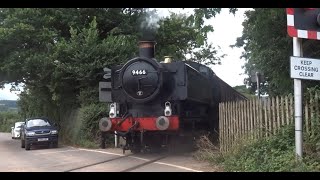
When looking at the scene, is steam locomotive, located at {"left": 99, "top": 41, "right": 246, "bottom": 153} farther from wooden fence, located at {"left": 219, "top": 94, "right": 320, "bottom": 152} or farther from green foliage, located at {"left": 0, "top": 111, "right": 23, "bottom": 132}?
green foliage, located at {"left": 0, "top": 111, "right": 23, "bottom": 132}

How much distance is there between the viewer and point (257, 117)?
10.9 m

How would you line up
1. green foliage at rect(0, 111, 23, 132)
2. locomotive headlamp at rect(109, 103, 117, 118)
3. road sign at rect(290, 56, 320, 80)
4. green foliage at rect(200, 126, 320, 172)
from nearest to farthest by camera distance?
green foliage at rect(200, 126, 320, 172) → road sign at rect(290, 56, 320, 80) → locomotive headlamp at rect(109, 103, 117, 118) → green foliage at rect(0, 111, 23, 132)

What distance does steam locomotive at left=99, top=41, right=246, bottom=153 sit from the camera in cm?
1336

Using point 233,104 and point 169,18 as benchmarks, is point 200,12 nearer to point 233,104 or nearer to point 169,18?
point 233,104

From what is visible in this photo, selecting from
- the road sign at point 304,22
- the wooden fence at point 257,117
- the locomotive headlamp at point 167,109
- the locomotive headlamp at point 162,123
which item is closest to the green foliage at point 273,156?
the wooden fence at point 257,117

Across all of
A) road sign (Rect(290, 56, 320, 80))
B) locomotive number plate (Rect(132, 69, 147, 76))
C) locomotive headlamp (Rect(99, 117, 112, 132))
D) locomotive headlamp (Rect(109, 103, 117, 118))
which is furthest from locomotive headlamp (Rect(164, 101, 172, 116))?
road sign (Rect(290, 56, 320, 80))

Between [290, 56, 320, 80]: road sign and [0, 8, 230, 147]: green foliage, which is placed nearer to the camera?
[290, 56, 320, 80]: road sign

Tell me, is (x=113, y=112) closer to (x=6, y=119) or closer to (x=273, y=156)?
(x=273, y=156)

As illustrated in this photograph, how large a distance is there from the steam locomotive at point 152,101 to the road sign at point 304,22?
16.5ft

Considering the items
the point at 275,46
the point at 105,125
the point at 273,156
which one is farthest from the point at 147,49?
the point at 273,156

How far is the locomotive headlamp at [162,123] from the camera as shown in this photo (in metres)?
12.6

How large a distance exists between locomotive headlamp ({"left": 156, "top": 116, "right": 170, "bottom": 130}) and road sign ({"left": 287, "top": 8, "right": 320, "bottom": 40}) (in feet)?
16.2
